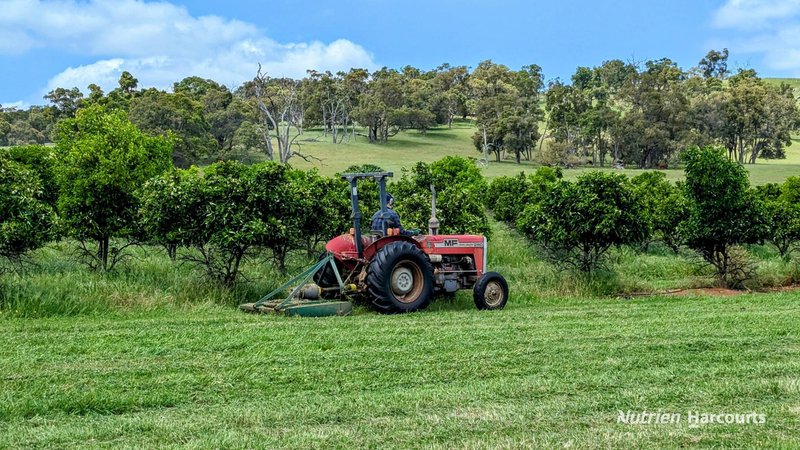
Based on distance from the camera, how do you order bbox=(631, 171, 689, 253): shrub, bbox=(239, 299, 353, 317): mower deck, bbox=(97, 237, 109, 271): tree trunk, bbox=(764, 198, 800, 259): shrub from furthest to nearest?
bbox=(764, 198, 800, 259): shrub < bbox=(631, 171, 689, 253): shrub < bbox=(97, 237, 109, 271): tree trunk < bbox=(239, 299, 353, 317): mower deck

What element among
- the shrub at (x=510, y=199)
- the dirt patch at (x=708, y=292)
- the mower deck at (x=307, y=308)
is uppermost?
the shrub at (x=510, y=199)

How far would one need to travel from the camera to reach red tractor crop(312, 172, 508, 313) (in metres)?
11.2

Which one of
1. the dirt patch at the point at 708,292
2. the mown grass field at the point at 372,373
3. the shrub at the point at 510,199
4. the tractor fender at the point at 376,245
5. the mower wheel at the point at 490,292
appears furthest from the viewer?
the shrub at the point at 510,199

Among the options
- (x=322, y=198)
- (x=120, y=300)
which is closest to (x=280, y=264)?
(x=322, y=198)

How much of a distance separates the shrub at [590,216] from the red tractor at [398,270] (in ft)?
14.0

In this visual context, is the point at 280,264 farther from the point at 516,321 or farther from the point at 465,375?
the point at 465,375

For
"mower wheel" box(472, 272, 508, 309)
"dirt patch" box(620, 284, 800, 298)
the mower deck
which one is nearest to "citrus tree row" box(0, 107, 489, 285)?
the mower deck

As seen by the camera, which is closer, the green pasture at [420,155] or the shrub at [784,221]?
the shrub at [784,221]

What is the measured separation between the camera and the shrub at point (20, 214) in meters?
11.5

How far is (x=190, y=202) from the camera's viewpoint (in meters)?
12.8

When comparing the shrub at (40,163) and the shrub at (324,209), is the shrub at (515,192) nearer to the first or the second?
the shrub at (324,209)

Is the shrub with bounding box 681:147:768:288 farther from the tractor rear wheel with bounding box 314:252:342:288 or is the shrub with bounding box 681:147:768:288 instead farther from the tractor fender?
the tractor rear wheel with bounding box 314:252:342:288

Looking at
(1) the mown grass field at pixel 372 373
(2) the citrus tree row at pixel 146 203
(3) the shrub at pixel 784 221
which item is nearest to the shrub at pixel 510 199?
(3) the shrub at pixel 784 221

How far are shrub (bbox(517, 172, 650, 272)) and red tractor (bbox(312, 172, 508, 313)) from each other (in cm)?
427
